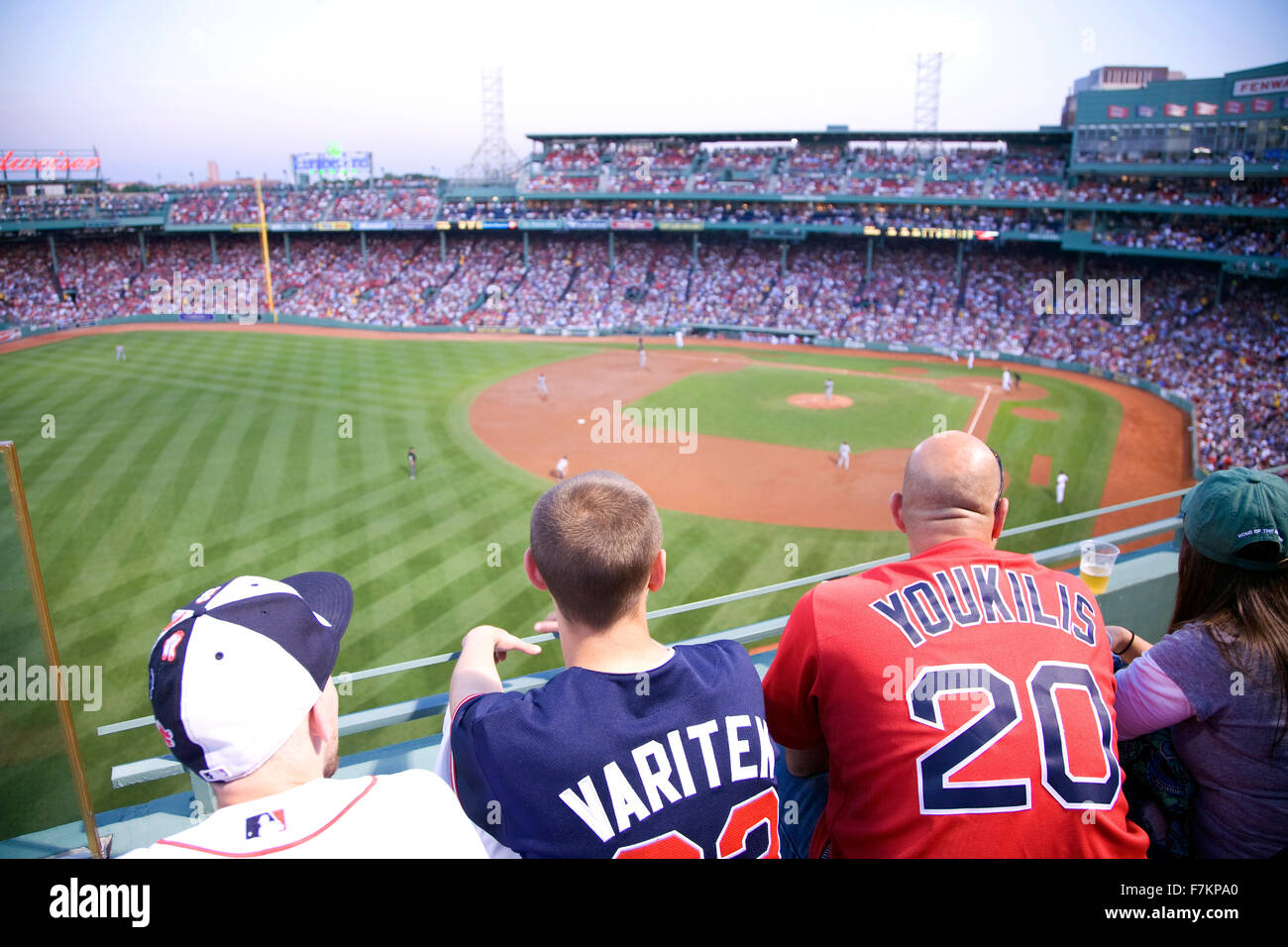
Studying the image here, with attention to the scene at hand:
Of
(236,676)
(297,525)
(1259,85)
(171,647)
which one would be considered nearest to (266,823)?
(236,676)

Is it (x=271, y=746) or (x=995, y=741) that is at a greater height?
(x=271, y=746)

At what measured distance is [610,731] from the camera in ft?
6.96

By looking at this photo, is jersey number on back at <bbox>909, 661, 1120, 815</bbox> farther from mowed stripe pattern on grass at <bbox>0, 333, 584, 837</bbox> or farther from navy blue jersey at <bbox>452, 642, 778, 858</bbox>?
mowed stripe pattern on grass at <bbox>0, 333, 584, 837</bbox>

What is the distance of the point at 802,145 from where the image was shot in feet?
178

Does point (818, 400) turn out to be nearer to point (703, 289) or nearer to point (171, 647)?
point (703, 289)

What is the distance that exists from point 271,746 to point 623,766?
0.88 m

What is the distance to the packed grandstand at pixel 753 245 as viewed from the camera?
37781mm

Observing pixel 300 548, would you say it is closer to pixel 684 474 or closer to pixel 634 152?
pixel 684 474

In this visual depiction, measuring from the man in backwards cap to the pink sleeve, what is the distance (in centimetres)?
217

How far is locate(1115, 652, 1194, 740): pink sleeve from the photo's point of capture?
2.53 metres

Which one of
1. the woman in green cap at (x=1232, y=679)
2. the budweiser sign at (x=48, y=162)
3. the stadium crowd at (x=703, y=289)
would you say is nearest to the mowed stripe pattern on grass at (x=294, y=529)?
the woman in green cap at (x=1232, y=679)

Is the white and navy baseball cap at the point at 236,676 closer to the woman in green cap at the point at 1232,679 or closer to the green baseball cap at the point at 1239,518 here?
the woman in green cap at the point at 1232,679
